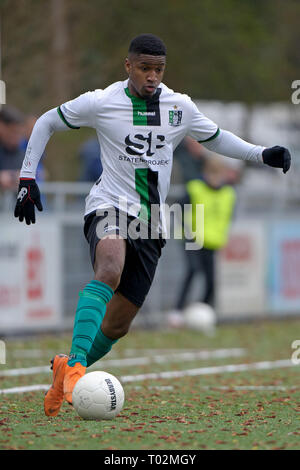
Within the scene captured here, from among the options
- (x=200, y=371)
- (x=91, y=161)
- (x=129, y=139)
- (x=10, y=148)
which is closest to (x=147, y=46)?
(x=129, y=139)

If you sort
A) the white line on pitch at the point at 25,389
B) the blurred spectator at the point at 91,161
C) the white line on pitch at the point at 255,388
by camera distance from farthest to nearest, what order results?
the blurred spectator at the point at 91,161, the white line on pitch at the point at 255,388, the white line on pitch at the point at 25,389

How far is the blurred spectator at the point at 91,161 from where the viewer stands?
1330cm

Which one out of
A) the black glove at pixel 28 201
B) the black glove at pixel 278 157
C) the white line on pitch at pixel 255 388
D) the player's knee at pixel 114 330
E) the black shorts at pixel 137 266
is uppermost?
the black glove at pixel 278 157

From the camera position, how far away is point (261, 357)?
444 inches

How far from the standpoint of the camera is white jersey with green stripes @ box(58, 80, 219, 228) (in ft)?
22.0

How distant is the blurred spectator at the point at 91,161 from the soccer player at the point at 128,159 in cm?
637

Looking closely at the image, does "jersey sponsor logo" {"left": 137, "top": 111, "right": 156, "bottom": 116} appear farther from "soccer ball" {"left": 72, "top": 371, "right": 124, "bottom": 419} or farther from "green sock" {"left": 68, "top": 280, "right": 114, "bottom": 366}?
"soccer ball" {"left": 72, "top": 371, "right": 124, "bottom": 419}

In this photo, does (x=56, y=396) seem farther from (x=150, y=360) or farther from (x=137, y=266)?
(x=150, y=360)

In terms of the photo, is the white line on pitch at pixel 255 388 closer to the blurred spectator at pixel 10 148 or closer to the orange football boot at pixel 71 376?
the orange football boot at pixel 71 376

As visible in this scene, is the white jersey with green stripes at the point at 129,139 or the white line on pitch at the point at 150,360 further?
the white line on pitch at the point at 150,360

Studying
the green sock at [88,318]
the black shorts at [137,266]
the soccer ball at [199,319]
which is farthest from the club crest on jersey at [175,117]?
the soccer ball at [199,319]

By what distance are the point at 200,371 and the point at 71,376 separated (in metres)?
3.84

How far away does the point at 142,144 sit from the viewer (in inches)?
265
